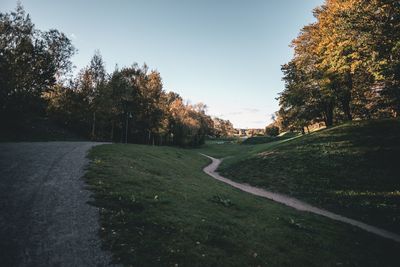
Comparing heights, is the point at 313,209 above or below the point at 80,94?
below

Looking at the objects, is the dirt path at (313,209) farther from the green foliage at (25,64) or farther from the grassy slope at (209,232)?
the green foliage at (25,64)

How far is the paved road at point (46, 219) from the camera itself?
6379 mm

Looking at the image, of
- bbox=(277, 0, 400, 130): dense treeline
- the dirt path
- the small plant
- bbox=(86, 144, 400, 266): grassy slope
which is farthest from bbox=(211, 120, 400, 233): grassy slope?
the small plant

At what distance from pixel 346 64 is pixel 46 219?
26548 mm

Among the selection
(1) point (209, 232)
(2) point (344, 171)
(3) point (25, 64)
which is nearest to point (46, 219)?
(1) point (209, 232)

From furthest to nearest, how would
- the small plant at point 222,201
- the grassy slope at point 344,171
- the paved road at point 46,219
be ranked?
the grassy slope at point 344,171, the small plant at point 222,201, the paved road at point 46,219

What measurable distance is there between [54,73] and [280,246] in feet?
170

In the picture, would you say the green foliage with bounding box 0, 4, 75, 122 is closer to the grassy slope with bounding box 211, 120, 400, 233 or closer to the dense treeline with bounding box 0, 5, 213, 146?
the dense treeline with bounding box 0, 5, 213, 146

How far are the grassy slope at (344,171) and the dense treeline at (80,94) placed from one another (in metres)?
29.4

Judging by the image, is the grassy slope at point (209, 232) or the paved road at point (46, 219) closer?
the paved road at point (46, 219)

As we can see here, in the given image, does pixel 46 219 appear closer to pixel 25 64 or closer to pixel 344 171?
pixel 344 171

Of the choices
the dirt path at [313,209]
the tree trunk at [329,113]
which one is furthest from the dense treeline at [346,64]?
the dirt path at [313,209]

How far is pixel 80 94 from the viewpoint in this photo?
45.5 meters

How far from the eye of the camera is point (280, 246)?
9.17 meters
